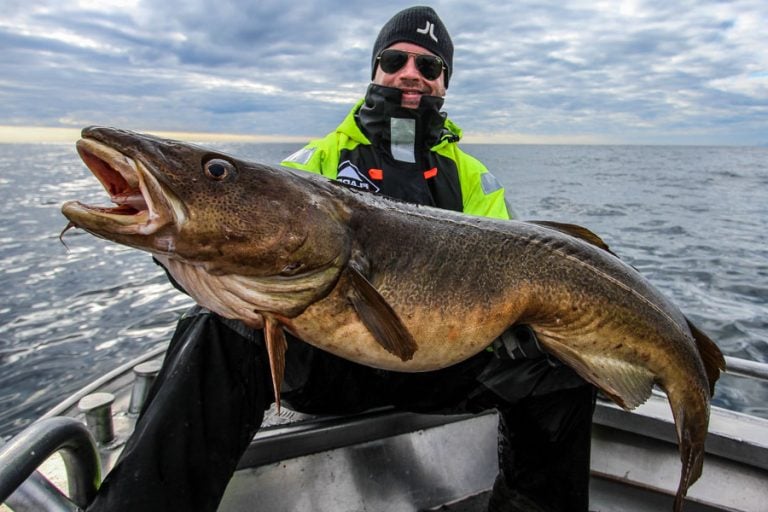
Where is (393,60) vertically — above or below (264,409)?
above

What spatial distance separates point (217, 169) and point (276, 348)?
26.9 inches

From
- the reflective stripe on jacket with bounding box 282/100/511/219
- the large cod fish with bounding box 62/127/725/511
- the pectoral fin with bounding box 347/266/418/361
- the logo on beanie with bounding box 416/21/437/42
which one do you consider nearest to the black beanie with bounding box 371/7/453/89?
the logo on beanie with bounding box 416/21/437/42

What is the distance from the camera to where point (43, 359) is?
795cm

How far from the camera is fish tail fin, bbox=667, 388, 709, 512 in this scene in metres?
2.63

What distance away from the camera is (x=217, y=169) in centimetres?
197

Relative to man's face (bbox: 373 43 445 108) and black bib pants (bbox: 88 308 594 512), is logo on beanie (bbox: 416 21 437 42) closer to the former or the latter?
man's face (bbox: 373 43 445 108)

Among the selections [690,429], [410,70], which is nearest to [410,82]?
[410,70]

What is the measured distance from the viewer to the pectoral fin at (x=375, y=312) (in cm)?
206

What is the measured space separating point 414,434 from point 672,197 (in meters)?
27.6

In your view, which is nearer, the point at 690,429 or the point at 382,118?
the point at 690,429

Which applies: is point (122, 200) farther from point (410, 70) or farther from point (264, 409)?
point (410, 70)

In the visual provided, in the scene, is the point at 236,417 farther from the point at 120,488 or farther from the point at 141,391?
the point at 141,391

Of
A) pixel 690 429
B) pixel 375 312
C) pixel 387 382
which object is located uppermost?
pixel 375 312

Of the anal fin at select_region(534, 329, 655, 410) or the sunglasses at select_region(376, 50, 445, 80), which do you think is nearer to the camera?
the anal fin at select_region(534, 329, 655, 410)
